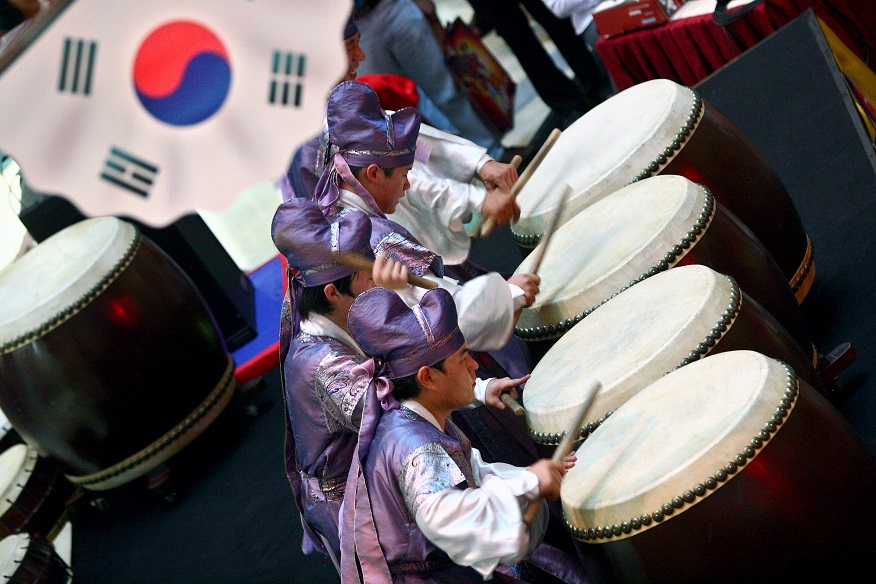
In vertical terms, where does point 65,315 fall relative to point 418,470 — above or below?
above

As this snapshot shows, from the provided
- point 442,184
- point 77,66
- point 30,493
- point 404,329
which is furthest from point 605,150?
point 30,493

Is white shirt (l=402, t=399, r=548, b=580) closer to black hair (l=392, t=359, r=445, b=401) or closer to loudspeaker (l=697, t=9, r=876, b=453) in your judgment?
black hair (l=392, t=359, r=445, b=401)

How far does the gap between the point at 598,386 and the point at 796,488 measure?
38 cm

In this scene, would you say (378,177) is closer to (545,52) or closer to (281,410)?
(281,410)

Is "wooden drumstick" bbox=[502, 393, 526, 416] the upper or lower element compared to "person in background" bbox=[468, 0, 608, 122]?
upper

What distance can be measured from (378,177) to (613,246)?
637mm

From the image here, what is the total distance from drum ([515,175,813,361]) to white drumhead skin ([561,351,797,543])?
440 millimetres

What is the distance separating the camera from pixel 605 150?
253 cm

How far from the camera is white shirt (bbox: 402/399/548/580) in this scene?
62.7 inches

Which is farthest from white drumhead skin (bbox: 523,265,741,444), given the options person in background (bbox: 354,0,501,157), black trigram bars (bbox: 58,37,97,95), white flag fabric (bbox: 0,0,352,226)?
person in background (bbox: 354,0,501,157)

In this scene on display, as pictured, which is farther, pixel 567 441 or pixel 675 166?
pixel 675 166

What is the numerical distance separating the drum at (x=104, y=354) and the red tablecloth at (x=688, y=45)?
2167mm

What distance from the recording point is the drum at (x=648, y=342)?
183cm

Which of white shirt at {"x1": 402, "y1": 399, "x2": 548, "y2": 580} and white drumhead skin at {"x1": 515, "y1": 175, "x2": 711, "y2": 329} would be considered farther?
white drumhead skin at {"x1": 515, "y1": 175, "x2": 711, "y2": 329}
